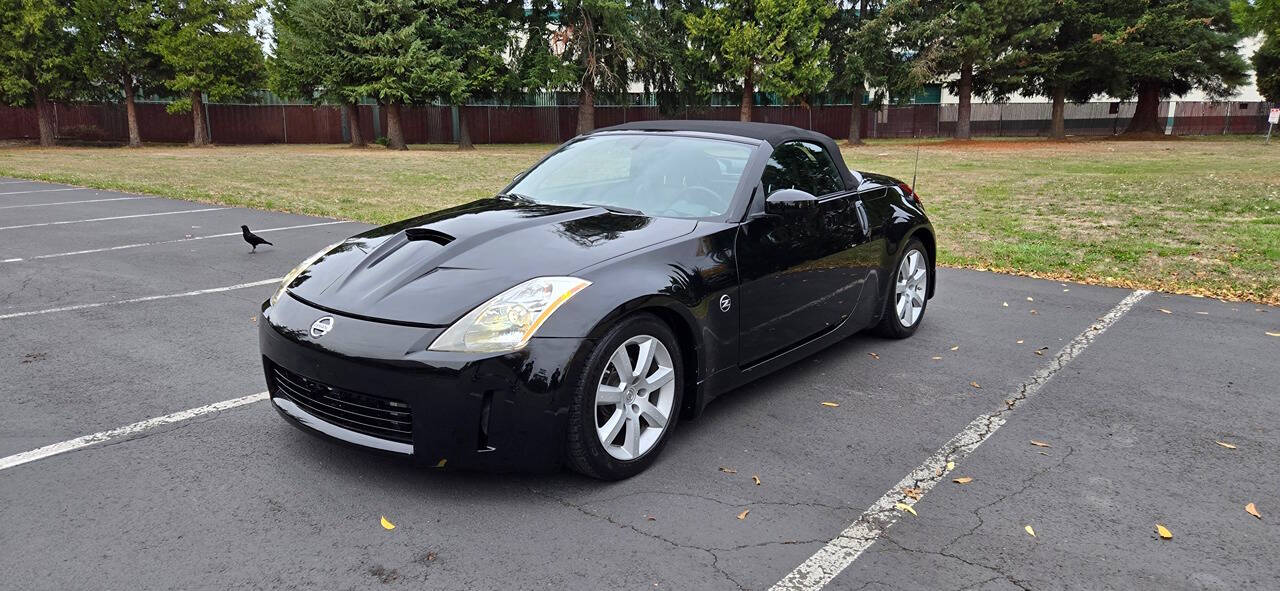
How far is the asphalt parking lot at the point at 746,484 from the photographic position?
2.97m

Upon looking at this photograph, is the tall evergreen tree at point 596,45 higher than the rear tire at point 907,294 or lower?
higher

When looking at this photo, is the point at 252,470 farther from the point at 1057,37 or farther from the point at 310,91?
the point at 1057,37

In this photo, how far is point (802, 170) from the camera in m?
5.09

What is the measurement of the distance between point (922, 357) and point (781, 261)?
1.57 m

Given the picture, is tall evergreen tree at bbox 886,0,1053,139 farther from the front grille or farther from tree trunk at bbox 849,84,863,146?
the front grille

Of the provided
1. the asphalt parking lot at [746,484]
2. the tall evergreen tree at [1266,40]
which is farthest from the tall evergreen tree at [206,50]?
the tall evergreen tree at [1266,40]

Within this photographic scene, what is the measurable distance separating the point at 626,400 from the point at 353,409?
3.53 feet

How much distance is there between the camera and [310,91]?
37.0 metres

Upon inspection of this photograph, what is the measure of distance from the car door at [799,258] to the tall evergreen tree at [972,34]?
3377cm

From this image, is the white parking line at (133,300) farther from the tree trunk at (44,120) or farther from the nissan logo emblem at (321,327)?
the tree trunk at (44,120)

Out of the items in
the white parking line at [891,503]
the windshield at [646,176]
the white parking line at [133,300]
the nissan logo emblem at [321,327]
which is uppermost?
the windshield at [646,176]

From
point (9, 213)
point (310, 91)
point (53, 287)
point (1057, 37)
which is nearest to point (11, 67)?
point (310, 91)

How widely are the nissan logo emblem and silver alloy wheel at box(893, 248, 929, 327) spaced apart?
3592 millimetres

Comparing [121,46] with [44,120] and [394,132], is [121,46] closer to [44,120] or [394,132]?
[44,120]
